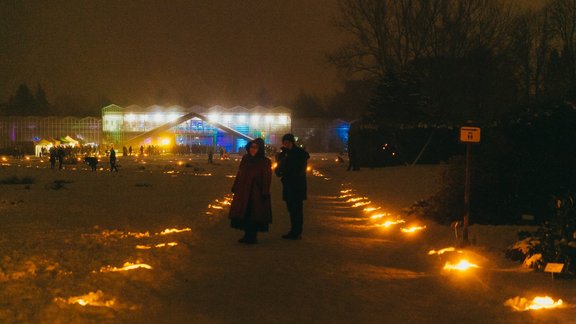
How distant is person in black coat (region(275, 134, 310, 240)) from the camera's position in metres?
12.0

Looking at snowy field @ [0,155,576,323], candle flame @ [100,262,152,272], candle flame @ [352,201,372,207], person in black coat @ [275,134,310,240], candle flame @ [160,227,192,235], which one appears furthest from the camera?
candle flame @ [352,201,372,207]

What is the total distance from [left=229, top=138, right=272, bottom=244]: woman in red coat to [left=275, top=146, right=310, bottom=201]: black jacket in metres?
0.87

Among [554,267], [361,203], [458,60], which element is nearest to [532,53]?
[458,60]

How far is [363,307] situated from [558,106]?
31.4ft

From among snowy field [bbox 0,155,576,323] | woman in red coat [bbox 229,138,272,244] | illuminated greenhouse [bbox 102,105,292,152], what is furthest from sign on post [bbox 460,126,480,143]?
illuminated greenhouse [bbox 102,105,292,152]

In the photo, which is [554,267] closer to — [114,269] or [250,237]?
[250,237]

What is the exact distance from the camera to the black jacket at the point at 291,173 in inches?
473

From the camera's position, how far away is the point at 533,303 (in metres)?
6.80

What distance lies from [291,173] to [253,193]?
122cm

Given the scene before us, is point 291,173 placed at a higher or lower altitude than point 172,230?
higher

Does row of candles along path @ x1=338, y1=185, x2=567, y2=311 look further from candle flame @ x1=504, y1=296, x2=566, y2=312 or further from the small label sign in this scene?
the small label sign

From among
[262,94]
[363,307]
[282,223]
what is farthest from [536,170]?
[262,94]

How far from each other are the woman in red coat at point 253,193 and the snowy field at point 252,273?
436 mm

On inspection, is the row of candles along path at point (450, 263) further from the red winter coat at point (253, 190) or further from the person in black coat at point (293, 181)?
the red winter coat at point (253, 190)
